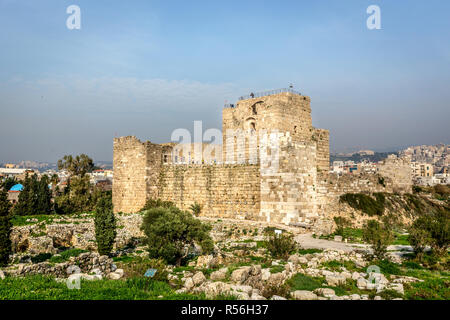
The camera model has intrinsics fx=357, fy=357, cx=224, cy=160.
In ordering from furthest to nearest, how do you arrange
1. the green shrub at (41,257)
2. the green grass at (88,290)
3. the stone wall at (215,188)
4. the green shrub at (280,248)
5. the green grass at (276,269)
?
the stone wall at (215,188) → the green shrub at (41,257) → the green shrub at (280,248) → the green grass at (276,269) → the green grass at (88,290)

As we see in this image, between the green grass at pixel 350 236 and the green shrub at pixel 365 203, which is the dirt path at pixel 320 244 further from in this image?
the green shrub at pixel 365 203

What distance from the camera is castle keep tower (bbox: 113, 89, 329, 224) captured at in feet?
62.6

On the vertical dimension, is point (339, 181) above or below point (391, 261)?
above

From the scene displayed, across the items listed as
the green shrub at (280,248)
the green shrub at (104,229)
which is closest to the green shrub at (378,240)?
Answer: the green shrub at (280,248)

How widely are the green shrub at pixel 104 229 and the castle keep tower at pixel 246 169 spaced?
27.6 feet

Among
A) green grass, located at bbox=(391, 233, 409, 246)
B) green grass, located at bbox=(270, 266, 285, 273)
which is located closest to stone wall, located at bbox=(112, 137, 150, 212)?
green grass, located at bbox=(270, 266, 285, 273)

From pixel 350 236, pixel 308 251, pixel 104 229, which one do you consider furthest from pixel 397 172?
pixel 104 229

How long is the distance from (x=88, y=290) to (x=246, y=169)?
46.4ft

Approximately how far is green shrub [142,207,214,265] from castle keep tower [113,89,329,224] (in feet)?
22.1

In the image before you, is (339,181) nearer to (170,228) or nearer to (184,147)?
(184,147)

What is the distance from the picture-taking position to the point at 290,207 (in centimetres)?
1870

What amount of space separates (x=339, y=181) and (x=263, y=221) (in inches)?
300

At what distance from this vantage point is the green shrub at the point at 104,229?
13922 mm
